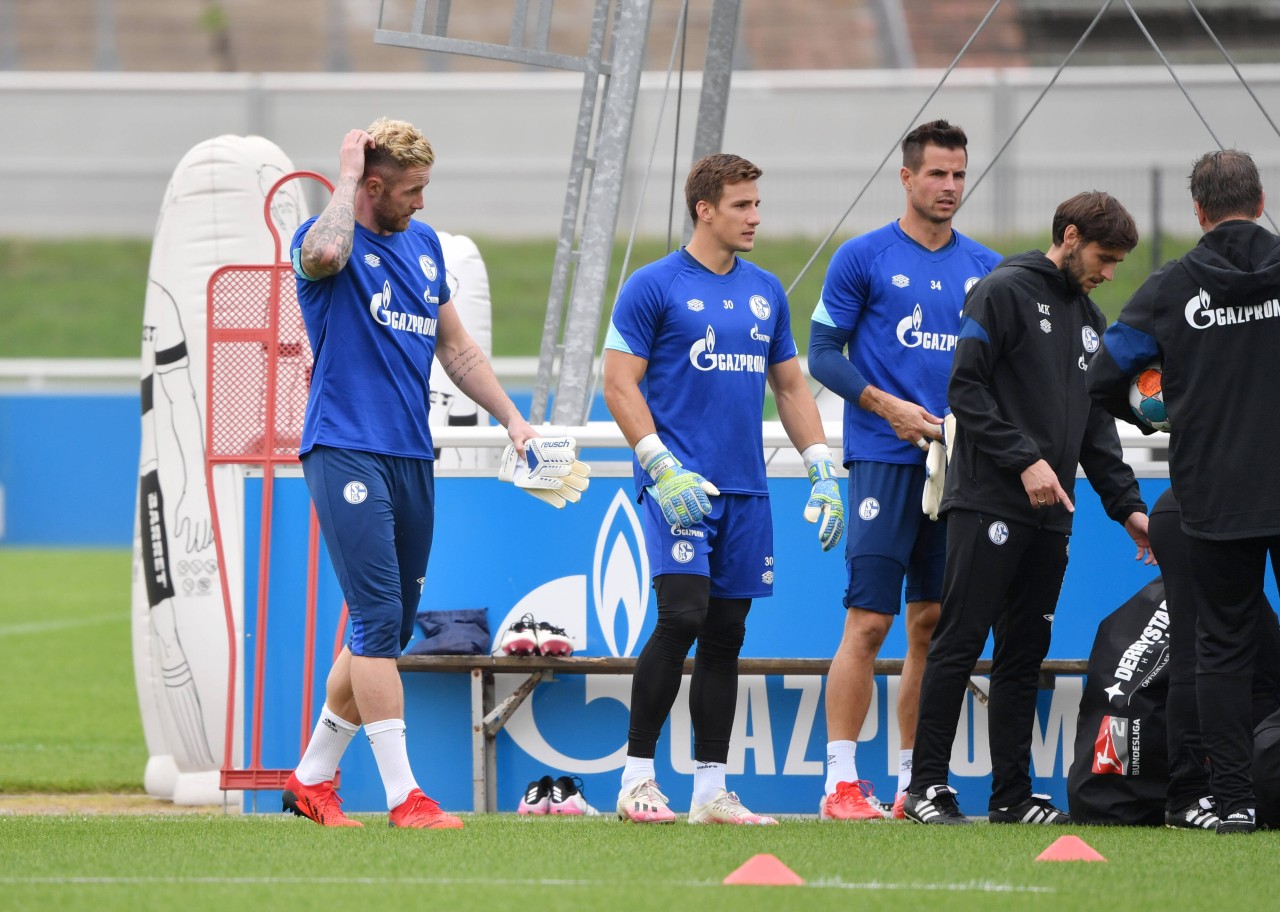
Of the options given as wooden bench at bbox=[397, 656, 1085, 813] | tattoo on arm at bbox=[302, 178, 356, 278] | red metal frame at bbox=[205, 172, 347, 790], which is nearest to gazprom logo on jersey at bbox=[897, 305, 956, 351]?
wooden bench at bbox=[397, 656, 1085, 813]

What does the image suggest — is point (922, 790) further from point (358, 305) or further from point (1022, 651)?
point (358, 305)

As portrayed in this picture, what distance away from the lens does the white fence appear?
20391 mm

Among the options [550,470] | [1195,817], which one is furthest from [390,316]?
[1195,817]

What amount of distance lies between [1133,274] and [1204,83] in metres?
2.33

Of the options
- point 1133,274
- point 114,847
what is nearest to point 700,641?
point 114,847

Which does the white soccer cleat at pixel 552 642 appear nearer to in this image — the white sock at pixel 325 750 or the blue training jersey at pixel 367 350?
the white sock at pixel 325 750

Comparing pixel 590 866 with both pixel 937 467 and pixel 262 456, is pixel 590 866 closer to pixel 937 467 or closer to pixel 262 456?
pixel 937 467

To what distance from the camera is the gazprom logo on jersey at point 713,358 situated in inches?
208

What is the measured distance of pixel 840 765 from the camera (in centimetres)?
569

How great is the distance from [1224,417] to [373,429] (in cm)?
239

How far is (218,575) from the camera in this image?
295 inches

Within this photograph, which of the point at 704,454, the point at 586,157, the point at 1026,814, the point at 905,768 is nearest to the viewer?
the point at 704,454

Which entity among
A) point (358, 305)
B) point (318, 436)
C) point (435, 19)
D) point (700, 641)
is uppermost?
point (435, 19)

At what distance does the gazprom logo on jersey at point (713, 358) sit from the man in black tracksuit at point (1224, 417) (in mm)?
1052
